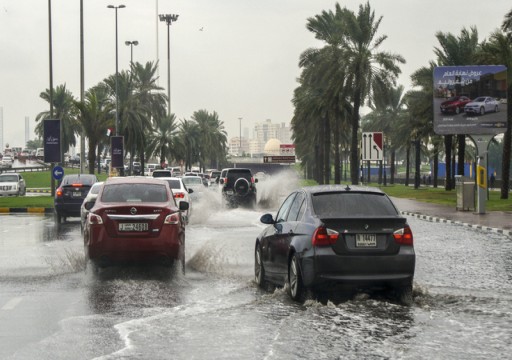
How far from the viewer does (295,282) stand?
11.2 metres

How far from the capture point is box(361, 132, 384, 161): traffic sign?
32.9m

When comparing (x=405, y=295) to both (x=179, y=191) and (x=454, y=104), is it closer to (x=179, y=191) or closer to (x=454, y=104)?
(x=179, y=191)

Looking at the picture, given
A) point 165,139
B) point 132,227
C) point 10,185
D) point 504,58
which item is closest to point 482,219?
point 504,58

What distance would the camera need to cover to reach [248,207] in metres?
39.8

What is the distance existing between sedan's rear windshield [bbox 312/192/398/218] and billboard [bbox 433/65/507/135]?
29.2 meters

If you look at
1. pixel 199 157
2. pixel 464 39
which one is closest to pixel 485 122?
pixel 464 39

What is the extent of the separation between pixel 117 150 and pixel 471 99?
2740 centimetres

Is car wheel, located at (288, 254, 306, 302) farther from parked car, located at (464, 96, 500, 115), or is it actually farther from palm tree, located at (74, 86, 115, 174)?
palm tree, located at (74, 86, 115, 174)

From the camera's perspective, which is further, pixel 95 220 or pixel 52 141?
pixel 52 141

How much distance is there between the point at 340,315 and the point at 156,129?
285 feet

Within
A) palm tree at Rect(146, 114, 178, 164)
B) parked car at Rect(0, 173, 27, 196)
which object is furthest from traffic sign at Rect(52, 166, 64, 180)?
palm tree at Rect(146, 114, 178, 164)

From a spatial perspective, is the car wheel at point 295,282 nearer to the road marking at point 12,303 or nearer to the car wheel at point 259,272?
the car wheel at point 259,272

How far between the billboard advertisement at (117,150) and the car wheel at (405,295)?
50991 millimetres

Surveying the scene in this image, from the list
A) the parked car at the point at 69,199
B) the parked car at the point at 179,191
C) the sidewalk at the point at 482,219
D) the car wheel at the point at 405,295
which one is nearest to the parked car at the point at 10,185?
the parked car at the point at 69,199
